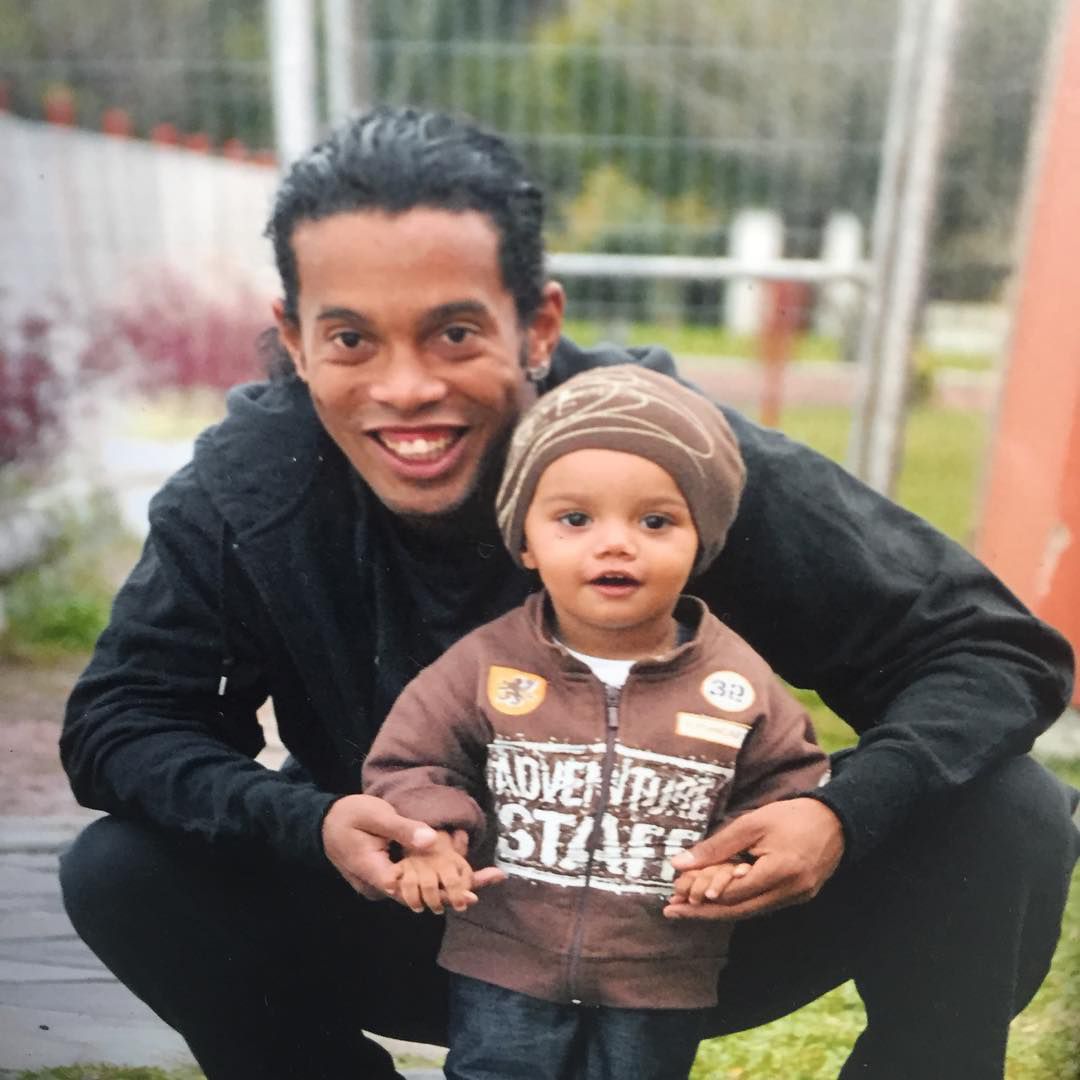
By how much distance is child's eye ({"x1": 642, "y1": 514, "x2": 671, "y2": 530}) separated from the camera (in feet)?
3.96

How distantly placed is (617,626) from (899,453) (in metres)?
1.92

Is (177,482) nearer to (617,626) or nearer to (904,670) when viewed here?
(617,626)

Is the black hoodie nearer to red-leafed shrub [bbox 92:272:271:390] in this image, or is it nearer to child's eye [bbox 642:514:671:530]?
child's eye [bbox 642:514:671:530]

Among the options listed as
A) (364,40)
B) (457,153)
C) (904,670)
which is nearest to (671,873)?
(904,670)

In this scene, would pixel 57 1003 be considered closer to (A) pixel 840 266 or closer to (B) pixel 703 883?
(B) pixel 703 883

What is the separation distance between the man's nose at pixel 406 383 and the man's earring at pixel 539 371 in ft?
0.44

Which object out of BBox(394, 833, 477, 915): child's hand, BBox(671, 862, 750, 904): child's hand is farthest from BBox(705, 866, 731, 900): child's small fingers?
BBox(394, 833, 477, 915): child's hand

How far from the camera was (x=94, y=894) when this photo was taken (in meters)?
1.45

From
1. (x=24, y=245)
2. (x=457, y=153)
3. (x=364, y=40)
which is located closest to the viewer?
(x=457, y=153)

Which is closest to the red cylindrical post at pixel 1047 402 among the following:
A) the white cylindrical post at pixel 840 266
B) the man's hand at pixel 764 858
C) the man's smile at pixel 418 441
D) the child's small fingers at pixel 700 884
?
the man's hand at pixel 764 858

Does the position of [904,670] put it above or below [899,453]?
above

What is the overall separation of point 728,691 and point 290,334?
1.99 feet

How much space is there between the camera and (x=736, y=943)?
144 cm

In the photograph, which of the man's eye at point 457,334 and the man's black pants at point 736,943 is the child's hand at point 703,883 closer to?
the man's black pants at point 736,943
